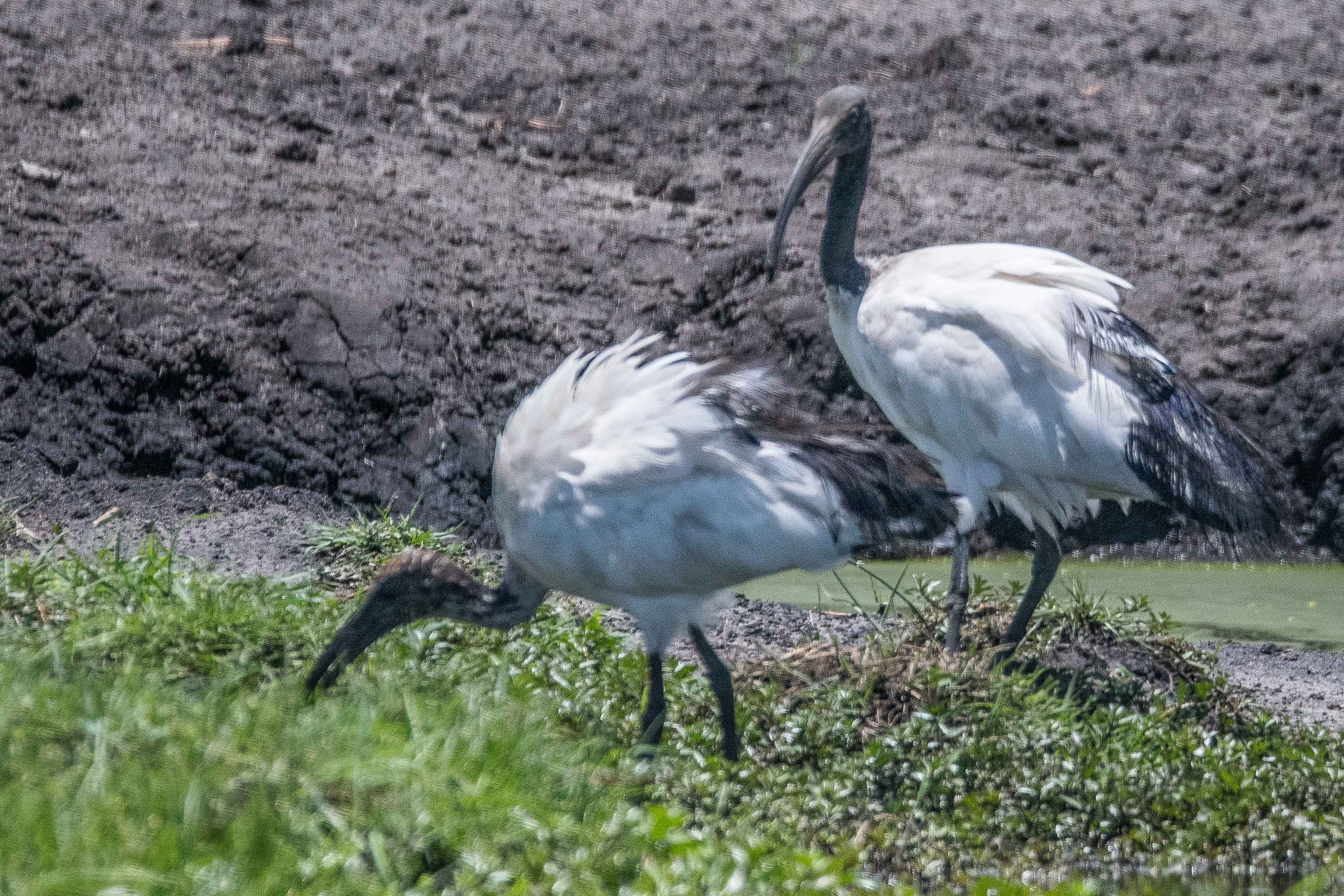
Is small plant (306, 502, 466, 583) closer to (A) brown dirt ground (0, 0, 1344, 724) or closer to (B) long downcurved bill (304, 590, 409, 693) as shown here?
(A) brown dirt ground (0, 0, 1344, 724)

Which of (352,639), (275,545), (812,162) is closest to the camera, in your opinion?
(352,639)

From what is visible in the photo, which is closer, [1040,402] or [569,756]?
[569,756]

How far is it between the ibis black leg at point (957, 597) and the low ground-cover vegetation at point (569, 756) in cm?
12

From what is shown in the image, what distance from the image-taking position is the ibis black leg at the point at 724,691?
14.7 feet

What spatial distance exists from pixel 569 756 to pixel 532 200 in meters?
6.49

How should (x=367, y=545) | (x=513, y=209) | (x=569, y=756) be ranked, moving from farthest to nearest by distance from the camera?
(x=513, y=209)
(x=367, y=545)
(x=569, y=756)

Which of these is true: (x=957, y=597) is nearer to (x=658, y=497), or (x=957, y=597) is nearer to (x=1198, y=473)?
(x=1198, y=473)

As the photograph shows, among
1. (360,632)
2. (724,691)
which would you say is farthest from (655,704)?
(360,632)

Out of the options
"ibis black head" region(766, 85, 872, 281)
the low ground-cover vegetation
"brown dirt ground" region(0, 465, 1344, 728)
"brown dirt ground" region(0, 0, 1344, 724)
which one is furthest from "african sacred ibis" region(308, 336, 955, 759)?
"ibis black head" region(766, 85, 872, 281)

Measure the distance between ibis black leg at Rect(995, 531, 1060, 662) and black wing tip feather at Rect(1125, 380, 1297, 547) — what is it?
0.50m

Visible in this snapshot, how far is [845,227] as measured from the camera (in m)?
6.27

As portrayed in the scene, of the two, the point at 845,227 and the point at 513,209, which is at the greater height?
the point at 845,227

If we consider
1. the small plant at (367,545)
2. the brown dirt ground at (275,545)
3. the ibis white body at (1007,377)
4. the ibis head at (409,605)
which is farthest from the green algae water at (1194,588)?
the ibis head at (409,605)

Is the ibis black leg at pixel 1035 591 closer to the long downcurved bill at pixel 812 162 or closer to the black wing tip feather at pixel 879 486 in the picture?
the black wing tip feather at pixel 879 486
